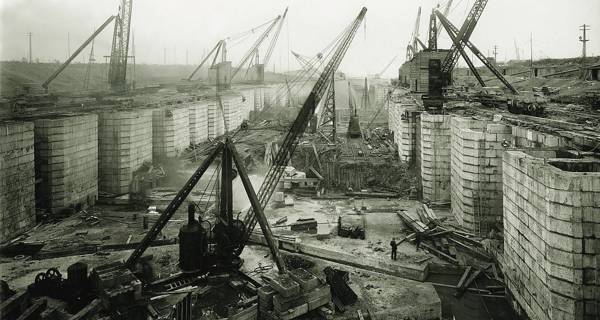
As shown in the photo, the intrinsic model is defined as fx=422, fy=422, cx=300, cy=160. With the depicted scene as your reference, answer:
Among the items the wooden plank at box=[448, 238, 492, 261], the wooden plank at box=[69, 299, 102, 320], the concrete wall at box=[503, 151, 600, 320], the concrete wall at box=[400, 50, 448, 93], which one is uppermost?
the concrete wall at box=[400, 50, 448, 93]

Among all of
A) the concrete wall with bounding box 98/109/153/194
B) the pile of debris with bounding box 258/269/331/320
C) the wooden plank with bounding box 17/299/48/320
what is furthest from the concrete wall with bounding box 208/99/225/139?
the pile of debris with bounding box 258/269/331/320

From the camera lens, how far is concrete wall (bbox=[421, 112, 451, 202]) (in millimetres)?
23328

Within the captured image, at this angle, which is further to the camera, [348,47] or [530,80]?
[530,80]

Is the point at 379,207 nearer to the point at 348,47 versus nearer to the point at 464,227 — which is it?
the point at 464,227

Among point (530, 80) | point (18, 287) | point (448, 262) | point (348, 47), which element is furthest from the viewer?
point (530, 80)

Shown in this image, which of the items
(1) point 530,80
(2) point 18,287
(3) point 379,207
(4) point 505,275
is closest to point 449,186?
(3) point 379,207

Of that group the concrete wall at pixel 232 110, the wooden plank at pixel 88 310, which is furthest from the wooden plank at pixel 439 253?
the concrete wall at pixel 232 110

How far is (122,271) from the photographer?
1352cm

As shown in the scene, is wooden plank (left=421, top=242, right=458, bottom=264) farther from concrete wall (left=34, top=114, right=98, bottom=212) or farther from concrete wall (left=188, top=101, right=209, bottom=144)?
concrete wall (left=188, top=101, right=209, bottom=144)

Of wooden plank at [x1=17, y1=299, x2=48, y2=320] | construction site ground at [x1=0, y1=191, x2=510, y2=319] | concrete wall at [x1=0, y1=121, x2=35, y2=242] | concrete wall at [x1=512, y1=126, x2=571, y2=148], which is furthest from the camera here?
concrete wall at [x1=0, y1=121, x2=35, y2=242]

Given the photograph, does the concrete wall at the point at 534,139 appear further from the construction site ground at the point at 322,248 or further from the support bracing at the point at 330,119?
the support bracing at the point at 330,119

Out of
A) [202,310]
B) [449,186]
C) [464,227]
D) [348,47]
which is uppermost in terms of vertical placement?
[348,47]

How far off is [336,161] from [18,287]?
69.3 feet

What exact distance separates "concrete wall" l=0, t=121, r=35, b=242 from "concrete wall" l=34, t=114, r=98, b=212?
1402mm
